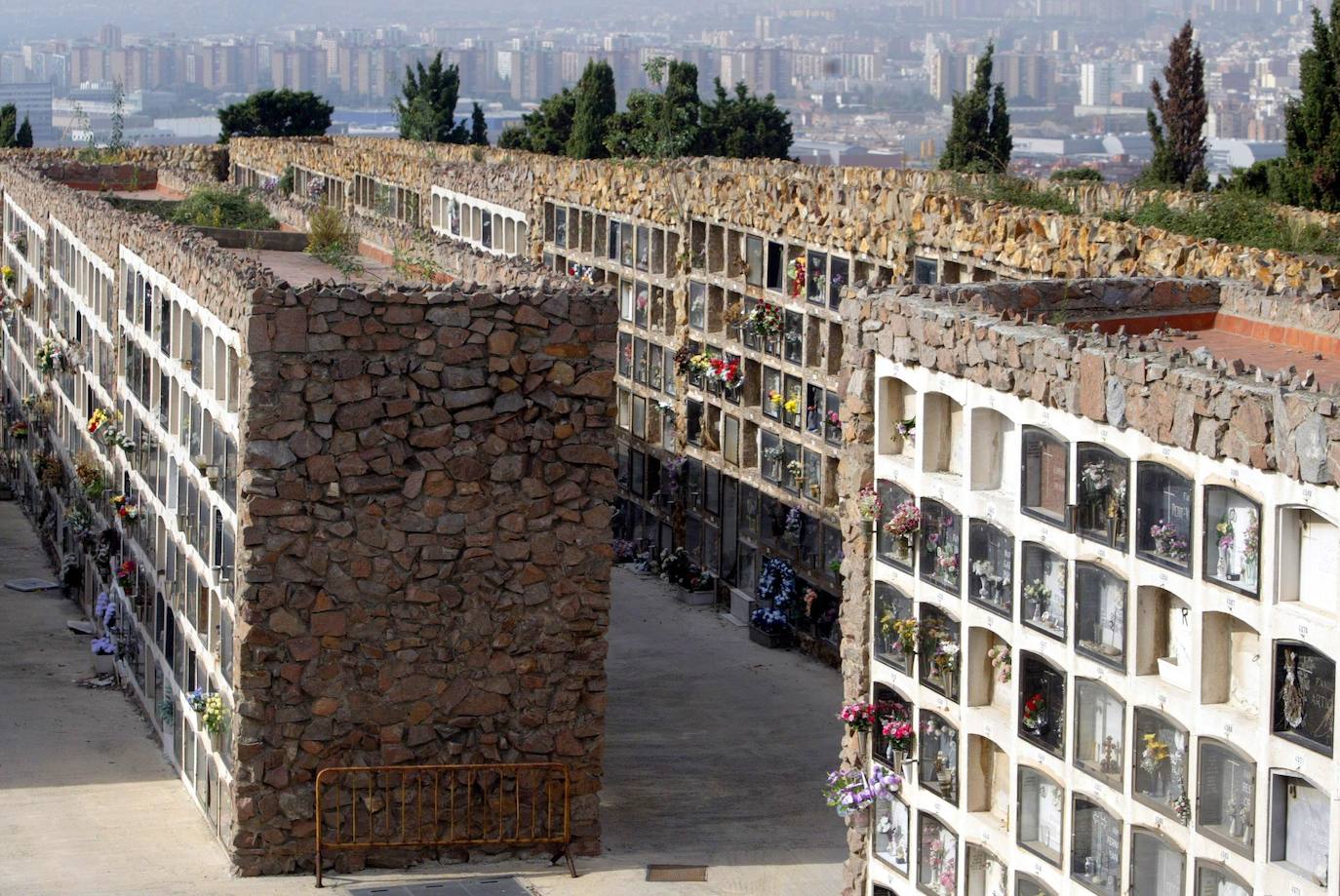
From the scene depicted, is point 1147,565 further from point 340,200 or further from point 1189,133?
point 1189,133

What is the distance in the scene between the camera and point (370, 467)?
1906 centimetres

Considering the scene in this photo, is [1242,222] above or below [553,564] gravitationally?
above

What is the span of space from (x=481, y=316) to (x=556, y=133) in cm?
4811

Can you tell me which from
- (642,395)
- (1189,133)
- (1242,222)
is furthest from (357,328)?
(1189,133)

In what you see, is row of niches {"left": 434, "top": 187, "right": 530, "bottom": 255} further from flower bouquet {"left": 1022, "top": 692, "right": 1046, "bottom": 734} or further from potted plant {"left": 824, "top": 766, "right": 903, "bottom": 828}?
flower bouquet {"left": 1022, "top": 692, "right": 1046, "bottom": 734}

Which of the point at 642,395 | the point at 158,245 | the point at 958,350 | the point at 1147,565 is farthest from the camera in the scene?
the point at 642,395

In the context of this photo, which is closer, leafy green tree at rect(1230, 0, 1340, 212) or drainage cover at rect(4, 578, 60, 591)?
drainage cover at rect(4, 578, 60, 591)

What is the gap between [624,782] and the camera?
22203mm

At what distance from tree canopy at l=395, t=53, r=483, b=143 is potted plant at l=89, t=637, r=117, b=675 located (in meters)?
43.0

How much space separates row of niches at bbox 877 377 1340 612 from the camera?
12.3 meters

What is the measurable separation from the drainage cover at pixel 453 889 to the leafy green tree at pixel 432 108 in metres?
50.7

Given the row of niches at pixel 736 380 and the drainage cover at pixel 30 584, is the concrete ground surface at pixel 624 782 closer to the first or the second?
the drainage cover at pixel 30 584

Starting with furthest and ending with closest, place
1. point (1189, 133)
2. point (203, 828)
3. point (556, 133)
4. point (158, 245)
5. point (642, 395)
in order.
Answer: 1. point (556, 133)
2. point (1189, 133)
3. point (642, 395)
4. point (158, 245)
5. point (203, 828)

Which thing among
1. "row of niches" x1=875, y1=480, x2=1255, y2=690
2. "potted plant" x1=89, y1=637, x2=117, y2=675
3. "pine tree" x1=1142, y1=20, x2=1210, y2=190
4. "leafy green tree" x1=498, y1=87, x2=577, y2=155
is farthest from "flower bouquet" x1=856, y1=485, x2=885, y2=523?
"leafy green tree" x1=498, y1=87, x2=577, y2=155
